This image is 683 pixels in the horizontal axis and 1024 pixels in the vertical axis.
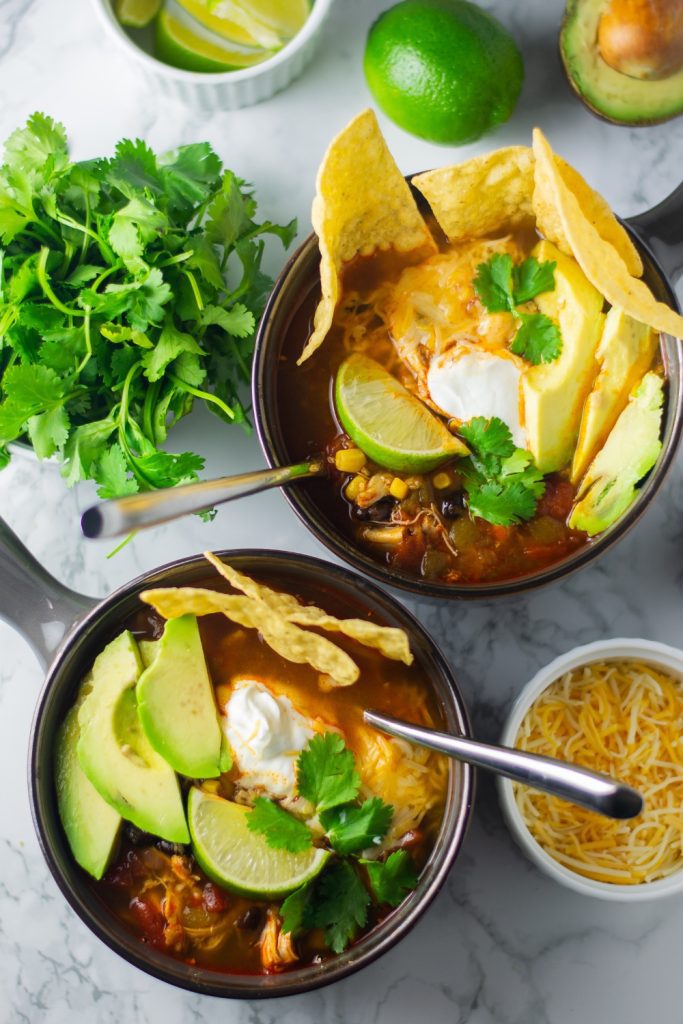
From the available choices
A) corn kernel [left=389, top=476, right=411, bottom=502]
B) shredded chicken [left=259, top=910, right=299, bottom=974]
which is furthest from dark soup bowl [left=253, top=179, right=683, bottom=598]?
shredded chicken [left=259, top=910, right=299, bottom=974]

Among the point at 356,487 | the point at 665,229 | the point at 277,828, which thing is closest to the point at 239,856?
the point at 277,828

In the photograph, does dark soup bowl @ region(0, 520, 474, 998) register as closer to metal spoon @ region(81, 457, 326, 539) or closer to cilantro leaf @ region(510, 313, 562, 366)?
metal spoon @ region(81, 457, 326, 539)

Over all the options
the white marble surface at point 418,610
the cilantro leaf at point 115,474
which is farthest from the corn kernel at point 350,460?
the cilantro leaf at point 115,474

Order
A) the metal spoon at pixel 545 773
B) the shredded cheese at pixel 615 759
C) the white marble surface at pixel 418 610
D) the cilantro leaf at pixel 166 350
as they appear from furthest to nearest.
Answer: the white marble surface at pixel 418 610, the shredded cheese at pixel 615 759, the cilantro leaf at pixel 166 350, the metal spoon at pixel 545 773

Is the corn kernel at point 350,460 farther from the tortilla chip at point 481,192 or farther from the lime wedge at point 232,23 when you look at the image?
the lime wedge at point 232,23

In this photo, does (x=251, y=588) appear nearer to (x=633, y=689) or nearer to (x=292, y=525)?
(x=292, y=525)

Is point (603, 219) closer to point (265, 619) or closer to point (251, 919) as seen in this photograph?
point (265, 619)

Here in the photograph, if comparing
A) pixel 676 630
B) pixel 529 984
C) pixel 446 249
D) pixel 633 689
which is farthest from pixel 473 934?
pixel 446 249
